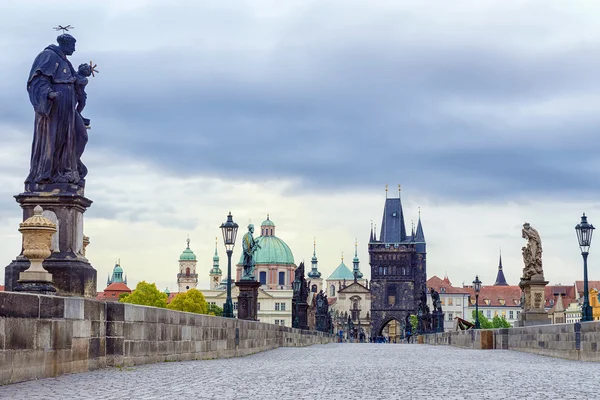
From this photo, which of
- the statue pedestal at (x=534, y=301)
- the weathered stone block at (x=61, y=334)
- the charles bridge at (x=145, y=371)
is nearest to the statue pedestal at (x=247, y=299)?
the statue pedestal at (x=534, y=301)

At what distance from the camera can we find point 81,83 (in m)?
14.8

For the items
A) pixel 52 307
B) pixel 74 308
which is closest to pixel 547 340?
pixel 74 308

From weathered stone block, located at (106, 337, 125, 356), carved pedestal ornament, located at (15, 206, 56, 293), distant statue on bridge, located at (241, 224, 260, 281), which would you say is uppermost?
distant statue on bridge, located at (241, 224, 260, 281)

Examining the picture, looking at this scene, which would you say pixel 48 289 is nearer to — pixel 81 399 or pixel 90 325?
pixel 90 325

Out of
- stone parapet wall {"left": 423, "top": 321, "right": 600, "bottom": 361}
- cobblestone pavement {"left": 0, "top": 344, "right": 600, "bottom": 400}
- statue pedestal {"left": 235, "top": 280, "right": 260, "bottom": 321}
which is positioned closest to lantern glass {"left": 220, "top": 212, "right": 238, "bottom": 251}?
statue pedestal {"left": 235, "top": 280, "right": 260, "bottom": 321}

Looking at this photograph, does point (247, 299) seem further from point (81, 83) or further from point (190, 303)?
point (190, 303)

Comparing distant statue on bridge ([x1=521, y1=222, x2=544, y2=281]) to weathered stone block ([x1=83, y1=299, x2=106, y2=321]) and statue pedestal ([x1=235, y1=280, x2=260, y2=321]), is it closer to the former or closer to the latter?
statue pedestal ([x1=235, y1=280, x2=260, y2=321])

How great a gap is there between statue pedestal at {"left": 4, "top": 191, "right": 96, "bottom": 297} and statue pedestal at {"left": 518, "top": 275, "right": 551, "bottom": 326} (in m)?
20.2

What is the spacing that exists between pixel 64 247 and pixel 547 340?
1420cm

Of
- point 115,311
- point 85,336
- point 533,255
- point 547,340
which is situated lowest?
point 547,340

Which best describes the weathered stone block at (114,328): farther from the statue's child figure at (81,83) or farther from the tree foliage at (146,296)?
the tree foliage at (146,296)

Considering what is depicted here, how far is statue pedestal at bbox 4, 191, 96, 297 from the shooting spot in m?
13.6

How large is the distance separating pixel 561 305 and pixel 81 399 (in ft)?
557

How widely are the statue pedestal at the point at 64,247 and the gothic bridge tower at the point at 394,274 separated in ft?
542
